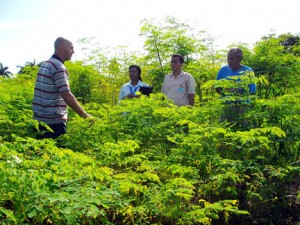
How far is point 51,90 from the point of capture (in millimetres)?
4734

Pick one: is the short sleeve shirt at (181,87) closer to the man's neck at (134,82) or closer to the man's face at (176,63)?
the man's face at (176,63)

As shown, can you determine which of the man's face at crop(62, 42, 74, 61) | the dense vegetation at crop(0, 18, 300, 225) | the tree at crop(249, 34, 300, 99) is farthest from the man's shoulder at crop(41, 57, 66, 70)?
the tree at crop(249, 34, 300, 99)

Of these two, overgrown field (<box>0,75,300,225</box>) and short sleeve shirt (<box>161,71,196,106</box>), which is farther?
short sleeve shirt (<box>161,71,196,106</box>)

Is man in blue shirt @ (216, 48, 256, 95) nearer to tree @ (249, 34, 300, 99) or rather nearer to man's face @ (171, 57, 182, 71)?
man's face @ (171, 57, 182, 71)

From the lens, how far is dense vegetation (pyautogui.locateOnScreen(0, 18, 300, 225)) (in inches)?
97.7

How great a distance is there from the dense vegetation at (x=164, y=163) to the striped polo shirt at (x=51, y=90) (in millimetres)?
222

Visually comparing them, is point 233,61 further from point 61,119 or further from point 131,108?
point 61,119

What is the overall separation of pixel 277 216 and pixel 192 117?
4.70ft

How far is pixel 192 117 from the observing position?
14.9ft

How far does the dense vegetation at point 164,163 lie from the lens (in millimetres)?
2482

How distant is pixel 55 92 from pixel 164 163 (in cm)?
184

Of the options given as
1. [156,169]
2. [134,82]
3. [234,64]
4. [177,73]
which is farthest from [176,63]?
[156,169]

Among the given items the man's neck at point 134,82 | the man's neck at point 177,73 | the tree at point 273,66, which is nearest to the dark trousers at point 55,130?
the man's neck at point 134,82

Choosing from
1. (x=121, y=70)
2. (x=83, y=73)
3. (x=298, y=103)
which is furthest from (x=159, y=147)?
(x=121, y=70)
